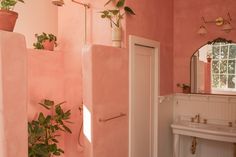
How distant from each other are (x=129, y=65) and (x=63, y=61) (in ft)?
2.92

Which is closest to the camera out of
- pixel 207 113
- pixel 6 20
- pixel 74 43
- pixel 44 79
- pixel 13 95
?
pixel 13 95

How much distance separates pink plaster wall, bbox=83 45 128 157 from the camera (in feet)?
7.17

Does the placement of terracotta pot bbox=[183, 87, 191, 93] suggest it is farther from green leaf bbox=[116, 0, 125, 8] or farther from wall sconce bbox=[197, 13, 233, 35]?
green leaf bbox=[116, 0, 125, 8]

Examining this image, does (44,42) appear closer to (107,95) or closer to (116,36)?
(116,36)

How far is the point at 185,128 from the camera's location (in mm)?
3373

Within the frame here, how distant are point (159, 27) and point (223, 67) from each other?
116 centimetres

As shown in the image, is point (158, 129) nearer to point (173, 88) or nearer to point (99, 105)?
point (173, 88)

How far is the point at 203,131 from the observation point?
10.5 ft

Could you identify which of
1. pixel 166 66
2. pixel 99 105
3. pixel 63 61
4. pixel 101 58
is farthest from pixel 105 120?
pixel 166 66

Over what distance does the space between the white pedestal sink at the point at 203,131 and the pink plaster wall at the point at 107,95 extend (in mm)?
1142

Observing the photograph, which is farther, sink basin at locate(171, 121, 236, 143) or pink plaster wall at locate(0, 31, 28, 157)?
sink basin at locate(171, 121, 236, 143)

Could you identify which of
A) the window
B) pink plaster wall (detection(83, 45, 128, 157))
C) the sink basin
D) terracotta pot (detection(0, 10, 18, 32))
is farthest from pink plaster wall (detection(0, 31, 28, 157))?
the window

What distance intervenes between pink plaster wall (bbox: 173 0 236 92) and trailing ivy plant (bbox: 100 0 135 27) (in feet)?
4.83

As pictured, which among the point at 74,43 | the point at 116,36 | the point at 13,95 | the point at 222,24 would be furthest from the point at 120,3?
the point at 222,24
